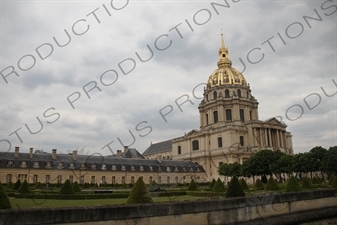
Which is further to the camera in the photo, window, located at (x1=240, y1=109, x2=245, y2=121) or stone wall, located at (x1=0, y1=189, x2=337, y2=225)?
window, located at (x1=240, y1=109, x2=245, y2=121)

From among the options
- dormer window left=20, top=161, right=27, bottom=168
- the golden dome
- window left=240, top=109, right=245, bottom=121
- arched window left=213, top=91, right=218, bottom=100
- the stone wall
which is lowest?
the stone wall

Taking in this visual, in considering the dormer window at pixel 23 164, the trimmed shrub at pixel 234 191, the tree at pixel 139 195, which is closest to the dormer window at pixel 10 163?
the dormer window at pixel 23 164

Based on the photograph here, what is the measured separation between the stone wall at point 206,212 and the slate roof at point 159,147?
76.6 meters

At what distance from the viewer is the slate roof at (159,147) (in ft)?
298

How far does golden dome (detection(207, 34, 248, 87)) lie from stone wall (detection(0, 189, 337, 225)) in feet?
192

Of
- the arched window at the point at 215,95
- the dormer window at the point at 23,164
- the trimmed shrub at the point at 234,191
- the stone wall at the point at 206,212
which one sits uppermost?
the arched window at the point at 215,95

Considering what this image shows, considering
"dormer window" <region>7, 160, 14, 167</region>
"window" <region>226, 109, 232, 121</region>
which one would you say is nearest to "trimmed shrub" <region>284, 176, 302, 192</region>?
"dormer window" <region>7, 160, 14, 167</region>

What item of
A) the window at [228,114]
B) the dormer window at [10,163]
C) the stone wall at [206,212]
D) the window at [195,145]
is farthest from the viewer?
the window at [195,145]

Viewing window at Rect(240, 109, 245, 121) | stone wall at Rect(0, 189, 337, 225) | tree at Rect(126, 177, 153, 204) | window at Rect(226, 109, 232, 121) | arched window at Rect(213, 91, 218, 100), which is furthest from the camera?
arched window at Rect(213, 91, 218, 100)

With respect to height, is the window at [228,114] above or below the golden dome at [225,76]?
below

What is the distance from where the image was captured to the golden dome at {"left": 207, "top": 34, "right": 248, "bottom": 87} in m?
70.6

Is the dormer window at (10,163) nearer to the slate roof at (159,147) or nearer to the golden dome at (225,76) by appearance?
the golden dome at (225,76)

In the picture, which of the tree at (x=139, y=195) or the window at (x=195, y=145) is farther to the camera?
the window at (x=195, y=145)

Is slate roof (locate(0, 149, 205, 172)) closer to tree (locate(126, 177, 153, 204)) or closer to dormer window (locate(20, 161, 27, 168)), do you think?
dormer window (locate(20, 161, 27, 168))
